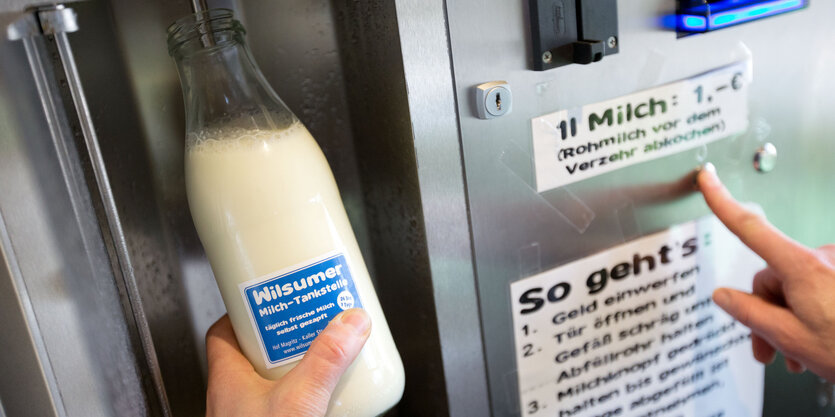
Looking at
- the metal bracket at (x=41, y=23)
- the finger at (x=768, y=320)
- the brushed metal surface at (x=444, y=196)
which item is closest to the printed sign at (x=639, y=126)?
the brushed metal surface at (x=444, y=196)

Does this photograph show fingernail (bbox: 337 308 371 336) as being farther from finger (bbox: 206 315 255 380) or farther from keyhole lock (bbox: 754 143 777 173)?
keyhole lock (bbox: 754 143 777 173)

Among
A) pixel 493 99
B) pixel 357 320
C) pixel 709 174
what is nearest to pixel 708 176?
pixel 709 174

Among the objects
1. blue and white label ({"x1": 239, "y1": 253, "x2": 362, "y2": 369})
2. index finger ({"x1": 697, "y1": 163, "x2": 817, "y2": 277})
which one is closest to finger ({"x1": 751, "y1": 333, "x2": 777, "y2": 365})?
index finger ({"x1": 697, "y1": 163, "x2": 817, "y2": 277})

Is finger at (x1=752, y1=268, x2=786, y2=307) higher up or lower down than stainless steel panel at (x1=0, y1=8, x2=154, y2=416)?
lower down

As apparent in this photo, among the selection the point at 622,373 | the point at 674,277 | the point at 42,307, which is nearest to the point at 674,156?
the point at 674,277

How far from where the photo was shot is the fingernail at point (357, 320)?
63cm

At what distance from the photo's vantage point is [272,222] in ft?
2.11

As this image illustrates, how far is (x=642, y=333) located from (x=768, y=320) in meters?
0.16

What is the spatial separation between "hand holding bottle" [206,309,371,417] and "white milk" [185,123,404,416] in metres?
Result: 0.03

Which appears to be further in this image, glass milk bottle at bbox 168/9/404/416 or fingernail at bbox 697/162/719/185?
fingernail at bbox 697/162/719/185

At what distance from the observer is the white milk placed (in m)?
0.65

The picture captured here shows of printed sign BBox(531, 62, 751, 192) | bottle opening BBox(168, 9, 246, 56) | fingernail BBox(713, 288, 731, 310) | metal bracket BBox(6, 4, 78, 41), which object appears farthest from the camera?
fingernail BBox(713, 288, 731, 310)

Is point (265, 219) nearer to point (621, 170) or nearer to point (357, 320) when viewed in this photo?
point (357, 320)

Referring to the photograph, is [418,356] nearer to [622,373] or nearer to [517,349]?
[517,349]
